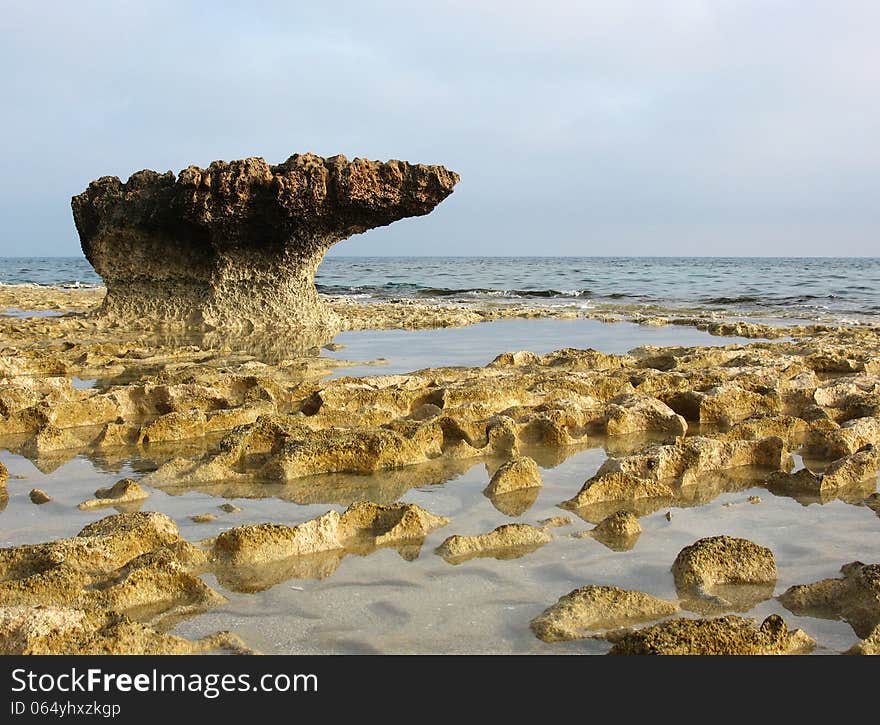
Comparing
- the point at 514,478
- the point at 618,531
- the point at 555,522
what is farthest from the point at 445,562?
the point at 514,478

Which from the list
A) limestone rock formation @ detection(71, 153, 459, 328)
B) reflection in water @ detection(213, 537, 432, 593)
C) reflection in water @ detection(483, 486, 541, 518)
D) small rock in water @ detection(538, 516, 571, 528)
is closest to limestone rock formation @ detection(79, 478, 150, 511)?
reflection in water @ detection(213, 537, 432, 593)

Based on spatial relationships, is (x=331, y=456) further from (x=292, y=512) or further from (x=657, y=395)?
(x=657, y=395)

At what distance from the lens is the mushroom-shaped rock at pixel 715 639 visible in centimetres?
175

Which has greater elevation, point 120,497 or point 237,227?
point 237,227

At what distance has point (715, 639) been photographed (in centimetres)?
177

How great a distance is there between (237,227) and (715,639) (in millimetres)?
7437

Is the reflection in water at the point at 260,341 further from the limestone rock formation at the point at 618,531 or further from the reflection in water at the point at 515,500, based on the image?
the limestone rock formation at the point at 618,531

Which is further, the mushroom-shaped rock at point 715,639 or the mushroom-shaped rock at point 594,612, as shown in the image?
the mushroom-shaped rock at point 594,612

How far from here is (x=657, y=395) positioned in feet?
15.1

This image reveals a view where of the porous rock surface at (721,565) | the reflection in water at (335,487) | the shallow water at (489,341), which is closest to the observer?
the porous rock surface at (721,565)

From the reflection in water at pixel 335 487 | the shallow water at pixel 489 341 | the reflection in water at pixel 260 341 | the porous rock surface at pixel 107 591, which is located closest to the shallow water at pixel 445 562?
the reflection in water at pixel 335 487

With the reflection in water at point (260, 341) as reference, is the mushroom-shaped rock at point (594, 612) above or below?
below

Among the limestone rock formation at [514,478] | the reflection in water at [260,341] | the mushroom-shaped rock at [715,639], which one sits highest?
the reflection in water at [260,341]

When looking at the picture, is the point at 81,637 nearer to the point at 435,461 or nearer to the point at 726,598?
the point at 726,598
